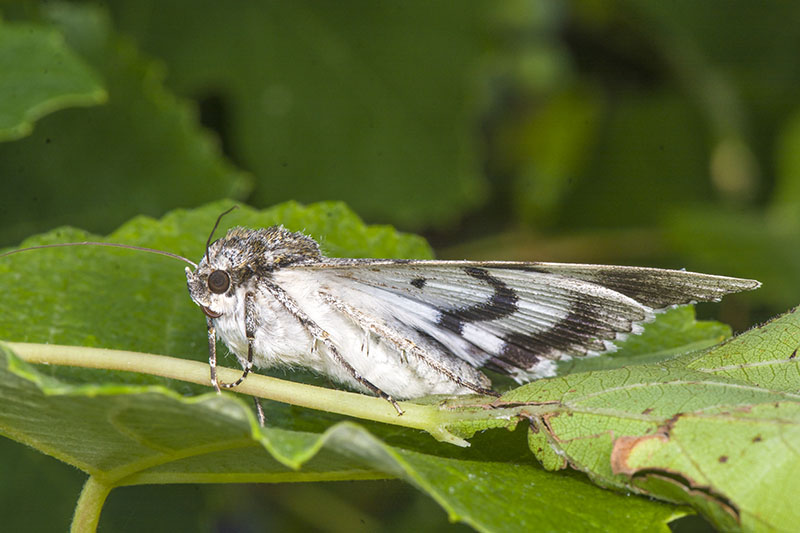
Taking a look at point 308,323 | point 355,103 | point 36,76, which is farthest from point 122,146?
point 308,323

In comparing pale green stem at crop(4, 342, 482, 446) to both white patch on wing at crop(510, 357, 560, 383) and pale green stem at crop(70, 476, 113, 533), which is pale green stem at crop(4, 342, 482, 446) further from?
white patch on wing at crop(510, 357, 560, 383)

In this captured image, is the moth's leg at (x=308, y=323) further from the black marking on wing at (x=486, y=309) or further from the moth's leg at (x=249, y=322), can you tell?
the black marking on wing at (x=486, y=309)

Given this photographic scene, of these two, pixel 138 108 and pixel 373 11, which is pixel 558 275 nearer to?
pixel 138 108

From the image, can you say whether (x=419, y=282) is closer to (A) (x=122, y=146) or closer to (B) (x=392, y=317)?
(B) (x=392, y=317)

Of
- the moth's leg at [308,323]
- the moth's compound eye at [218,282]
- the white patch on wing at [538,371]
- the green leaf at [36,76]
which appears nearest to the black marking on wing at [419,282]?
the moth's leg at [308,323]

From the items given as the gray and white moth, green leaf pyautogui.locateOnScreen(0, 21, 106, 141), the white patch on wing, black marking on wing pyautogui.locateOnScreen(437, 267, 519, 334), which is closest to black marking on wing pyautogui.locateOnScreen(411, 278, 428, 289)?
the gray and white moth

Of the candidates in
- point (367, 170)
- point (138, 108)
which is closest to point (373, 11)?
point (367, 170)
